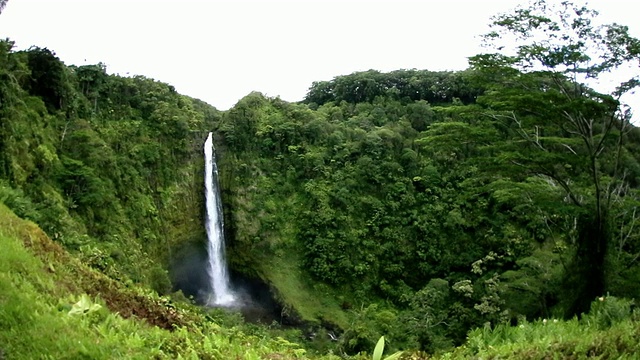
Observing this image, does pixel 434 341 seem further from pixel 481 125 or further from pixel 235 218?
pixel 235 218

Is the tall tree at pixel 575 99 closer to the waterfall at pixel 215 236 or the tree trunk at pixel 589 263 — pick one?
the tree trunk at pixel 589 263

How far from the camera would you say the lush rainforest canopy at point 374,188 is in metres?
9.90

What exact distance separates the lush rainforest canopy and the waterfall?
2.15ft

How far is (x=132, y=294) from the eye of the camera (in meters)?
5.22

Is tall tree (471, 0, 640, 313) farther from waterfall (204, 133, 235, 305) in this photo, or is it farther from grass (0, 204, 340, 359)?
waterfall (204, 133, 235, 305)

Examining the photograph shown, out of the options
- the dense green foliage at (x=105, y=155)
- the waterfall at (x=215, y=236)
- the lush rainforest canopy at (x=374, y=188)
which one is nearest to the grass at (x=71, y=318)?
the lush rainforest canopy at (x=374, y=188)

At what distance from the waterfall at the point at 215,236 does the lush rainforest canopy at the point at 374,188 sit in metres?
0.66

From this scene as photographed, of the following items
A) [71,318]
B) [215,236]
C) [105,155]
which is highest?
[105,155]

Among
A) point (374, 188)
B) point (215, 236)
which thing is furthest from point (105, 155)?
point (374, 188)

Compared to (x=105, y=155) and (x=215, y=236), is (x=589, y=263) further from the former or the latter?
(x=215, y=236)

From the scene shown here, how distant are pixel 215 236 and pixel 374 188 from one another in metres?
9.45

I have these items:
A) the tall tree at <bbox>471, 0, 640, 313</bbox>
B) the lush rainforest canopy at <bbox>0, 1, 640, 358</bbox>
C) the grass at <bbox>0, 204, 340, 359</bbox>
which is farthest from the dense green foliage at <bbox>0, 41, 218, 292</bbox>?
the tall tree at <bbox>471, 0, 640, 313</bbox>

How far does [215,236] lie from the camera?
2530 centimetres

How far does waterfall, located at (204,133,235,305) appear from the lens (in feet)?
81.4
